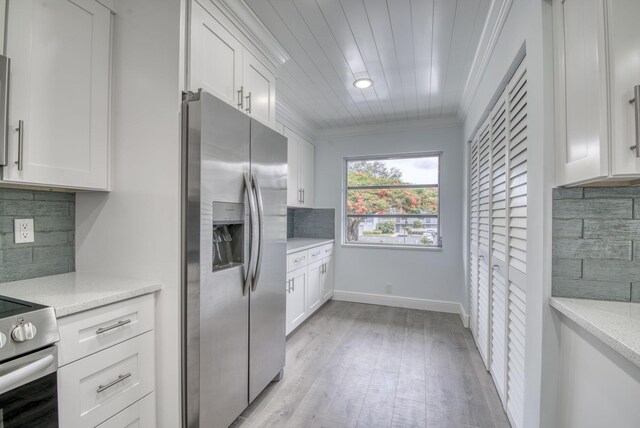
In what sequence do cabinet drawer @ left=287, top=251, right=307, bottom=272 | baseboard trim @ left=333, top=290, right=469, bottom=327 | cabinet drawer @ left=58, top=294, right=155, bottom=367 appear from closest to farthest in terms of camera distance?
1. cabinet drawer @ left=58, top=294, right=155, bottom=367
2. cabinet drawer @ left=287, top=251, right=307, bottom=272
3. baseboard trim @ left=333, top=290, right=469, bottom=327

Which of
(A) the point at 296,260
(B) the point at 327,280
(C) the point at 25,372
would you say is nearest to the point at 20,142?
(C) the point at 25,372

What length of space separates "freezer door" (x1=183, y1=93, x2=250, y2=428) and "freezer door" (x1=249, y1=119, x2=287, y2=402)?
0.59 feet

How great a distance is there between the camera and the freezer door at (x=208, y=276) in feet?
4.63

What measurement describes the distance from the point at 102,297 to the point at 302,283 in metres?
2.16

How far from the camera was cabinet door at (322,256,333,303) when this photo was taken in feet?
13.0

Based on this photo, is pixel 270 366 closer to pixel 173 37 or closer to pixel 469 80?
pixel 173 37

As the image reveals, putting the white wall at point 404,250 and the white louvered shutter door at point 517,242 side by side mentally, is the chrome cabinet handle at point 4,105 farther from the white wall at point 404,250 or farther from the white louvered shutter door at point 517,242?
the white wall at point 404,250

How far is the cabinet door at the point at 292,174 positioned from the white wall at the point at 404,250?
2.24 ft

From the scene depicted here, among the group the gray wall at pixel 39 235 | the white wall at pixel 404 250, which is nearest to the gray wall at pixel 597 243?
the gray wall at pixel 39 235

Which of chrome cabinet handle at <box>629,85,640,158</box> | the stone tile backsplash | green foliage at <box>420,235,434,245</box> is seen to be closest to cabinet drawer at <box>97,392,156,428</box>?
chrome cabinet handle at <box>629,85,640,158</box>

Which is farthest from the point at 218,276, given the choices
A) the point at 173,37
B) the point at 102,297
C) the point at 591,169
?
the point at 591,169

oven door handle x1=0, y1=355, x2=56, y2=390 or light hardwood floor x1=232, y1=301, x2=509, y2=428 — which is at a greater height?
oven door handle x1=0, y1=355, x2=56, y2=390

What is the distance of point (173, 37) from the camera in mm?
1440

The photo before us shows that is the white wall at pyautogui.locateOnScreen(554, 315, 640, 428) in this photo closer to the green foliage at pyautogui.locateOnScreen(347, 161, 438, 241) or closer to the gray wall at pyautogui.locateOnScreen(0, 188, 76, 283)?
the gray wall at pyautogui.locateOnScreen(0, 188, 76, 283)
